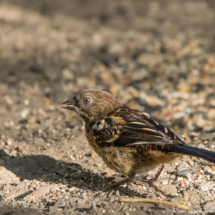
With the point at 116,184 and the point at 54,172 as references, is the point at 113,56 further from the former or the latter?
the point at 116,184

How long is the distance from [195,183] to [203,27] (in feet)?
19.0

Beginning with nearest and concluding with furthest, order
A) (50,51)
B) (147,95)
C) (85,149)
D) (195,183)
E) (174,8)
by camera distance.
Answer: (195,183) → (85,149) → (147,95) → (50,51) → (174,8)

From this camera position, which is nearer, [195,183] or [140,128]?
[140,128]

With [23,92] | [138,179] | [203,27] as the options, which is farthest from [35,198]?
[203,27]

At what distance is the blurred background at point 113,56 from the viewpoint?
543 cm

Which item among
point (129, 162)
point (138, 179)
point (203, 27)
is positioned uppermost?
point (203, 27)

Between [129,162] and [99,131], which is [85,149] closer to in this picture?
[99,131]

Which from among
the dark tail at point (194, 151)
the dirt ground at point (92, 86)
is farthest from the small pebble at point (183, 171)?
the dark tail at point (194, 151)

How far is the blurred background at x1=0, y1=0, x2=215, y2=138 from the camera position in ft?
17.8

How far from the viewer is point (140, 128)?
9.70 ft

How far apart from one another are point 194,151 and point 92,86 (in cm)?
367

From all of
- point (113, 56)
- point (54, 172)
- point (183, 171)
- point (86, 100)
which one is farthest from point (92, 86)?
point (183, 171)

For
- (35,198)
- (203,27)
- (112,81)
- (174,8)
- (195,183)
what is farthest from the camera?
(174,8)

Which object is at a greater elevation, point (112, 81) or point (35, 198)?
point (112, 81)
